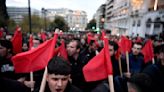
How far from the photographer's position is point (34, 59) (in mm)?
4828

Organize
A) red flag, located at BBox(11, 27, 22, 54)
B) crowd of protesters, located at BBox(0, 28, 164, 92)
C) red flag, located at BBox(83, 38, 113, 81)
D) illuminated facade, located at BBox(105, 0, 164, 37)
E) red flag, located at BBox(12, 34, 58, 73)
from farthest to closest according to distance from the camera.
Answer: illuminated facade, located at BBox(105, 0, 164, 37)
red flag, located at BBox(11, 27, 22, 54)
red flag, located at BBox(12, 34, 58, 73)
red flag, located at BBox(83, 38, 113, 81)
crowd of protesters, located at BBox(0, 28, 164, 92)

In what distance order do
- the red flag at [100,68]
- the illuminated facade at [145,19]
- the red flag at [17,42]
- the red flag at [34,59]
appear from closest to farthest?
the red flag at [100,68] < the red flag at [34,59] < the red flag at [17,42] < the illuminated facade at [145,19]

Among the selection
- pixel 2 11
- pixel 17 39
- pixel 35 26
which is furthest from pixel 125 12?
pixel 17 39

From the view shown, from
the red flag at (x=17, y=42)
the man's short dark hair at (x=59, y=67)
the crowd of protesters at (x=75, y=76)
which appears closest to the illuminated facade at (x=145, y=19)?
the red flag at (x=17, y=42)

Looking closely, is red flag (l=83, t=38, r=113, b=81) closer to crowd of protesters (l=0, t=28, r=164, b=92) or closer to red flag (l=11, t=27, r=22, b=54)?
crowd of protesters (l=0, t=28, r=164, b=92)

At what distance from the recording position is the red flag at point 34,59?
15.6 feet

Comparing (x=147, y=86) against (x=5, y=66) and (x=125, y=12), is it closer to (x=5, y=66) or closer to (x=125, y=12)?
(x=5, y=66)

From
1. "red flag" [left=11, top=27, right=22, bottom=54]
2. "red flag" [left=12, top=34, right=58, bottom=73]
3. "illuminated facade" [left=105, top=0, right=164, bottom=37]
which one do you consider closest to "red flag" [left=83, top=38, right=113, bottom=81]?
"red flag" [left=12, top=34, right=58, bottom=73]

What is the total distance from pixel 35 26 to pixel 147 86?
79.9 metres

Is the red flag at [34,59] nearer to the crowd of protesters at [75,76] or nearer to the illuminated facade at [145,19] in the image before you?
the crowd of protesters at [75,76]

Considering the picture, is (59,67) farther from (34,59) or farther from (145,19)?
(145,19)

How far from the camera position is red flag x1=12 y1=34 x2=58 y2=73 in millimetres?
4766

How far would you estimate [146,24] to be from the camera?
67.4 metres

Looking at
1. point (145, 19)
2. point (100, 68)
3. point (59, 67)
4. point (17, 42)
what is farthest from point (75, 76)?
point (145, 19)
